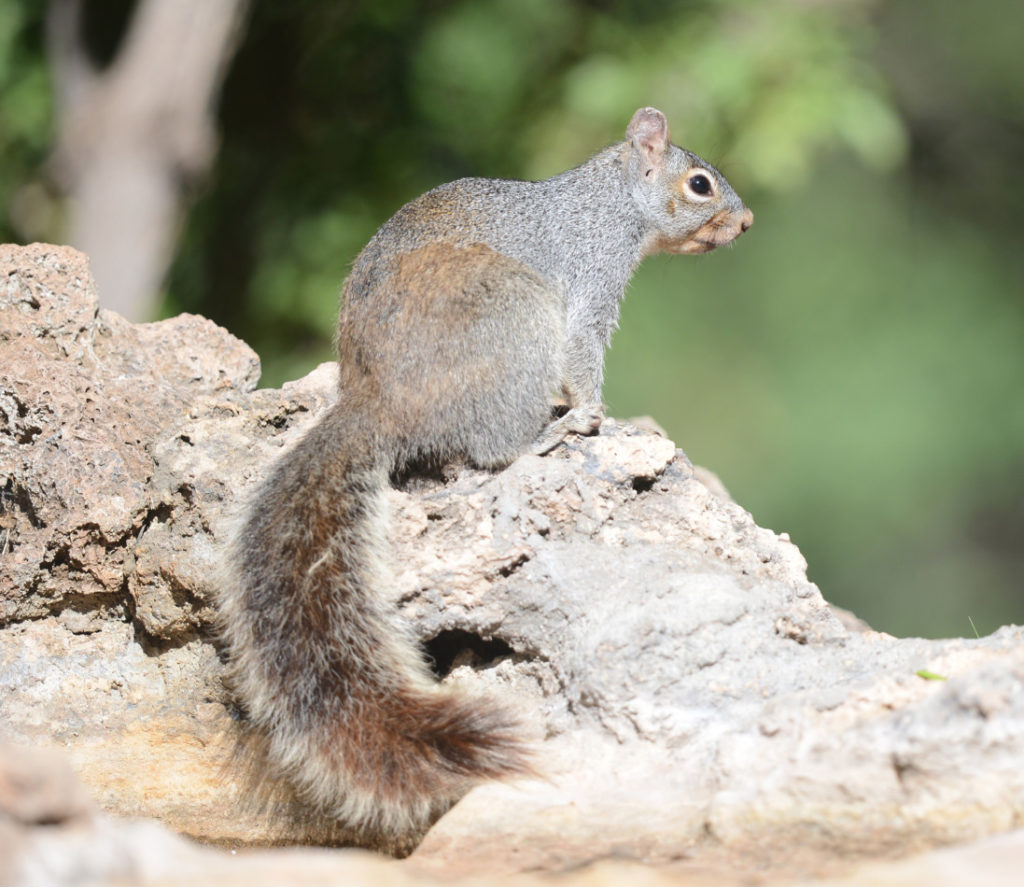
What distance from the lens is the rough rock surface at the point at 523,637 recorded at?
208 cm

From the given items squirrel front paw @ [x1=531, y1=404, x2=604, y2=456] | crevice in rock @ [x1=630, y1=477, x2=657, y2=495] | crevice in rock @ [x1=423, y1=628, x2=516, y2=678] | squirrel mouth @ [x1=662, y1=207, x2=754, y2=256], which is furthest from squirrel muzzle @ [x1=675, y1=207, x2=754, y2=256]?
crevice in rock @ [x1=423, y1=628, x2=516, y2=678]

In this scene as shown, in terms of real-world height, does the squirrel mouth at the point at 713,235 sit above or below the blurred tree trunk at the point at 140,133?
below

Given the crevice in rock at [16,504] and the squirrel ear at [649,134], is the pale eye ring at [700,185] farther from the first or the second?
the crevice in rock at [16,504]

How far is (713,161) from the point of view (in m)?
5.26

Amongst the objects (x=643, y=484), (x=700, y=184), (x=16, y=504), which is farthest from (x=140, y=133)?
(x=643, y=484)

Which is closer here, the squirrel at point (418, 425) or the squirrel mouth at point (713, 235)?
the squirrel at point (418, 425)

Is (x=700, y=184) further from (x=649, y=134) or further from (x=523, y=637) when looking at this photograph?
(x=523, y=637)

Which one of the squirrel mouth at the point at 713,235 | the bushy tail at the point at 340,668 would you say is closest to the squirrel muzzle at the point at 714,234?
the squirrel mouth at the point at 713,235

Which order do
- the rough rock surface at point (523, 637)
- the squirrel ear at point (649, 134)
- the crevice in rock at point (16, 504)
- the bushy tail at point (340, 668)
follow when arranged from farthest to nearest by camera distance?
the squirrel ear at point (649, 134) < the crevice in rock at point (16, 504) < the bushy tail at point (340, 668) < the rough rock surface at point (523, 637)

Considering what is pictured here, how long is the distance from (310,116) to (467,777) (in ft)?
15.8

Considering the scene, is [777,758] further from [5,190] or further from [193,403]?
[5,190]

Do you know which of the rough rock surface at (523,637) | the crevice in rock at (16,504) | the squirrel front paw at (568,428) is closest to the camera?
the rough rock surface at (523,637)

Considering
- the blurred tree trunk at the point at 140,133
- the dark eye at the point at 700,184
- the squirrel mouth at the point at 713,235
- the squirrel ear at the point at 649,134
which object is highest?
the blurred tree trunk at the point at 140,133

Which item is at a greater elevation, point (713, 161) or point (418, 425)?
point (713, 161)
